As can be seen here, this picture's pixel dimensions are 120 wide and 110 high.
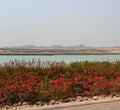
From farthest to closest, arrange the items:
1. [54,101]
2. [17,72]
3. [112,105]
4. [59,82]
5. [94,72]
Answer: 1. [94,72]
2. [17,72]
3. [59,82]
4. [54,101]
5. [112,105]

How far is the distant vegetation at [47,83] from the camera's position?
916cm

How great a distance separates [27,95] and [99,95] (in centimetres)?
226

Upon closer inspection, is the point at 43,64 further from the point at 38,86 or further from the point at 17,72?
the point at 38,86

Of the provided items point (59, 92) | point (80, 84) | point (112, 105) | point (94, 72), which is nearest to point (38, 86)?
point (59, 92)

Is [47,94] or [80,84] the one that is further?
[80,84]

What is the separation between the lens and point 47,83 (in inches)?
437

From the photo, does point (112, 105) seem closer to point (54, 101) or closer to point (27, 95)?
point (54, 101)

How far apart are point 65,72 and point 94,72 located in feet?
3.84

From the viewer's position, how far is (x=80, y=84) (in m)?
11.0

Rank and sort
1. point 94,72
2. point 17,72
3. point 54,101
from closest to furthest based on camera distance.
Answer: point 54,101, point 17,72, point 94,72

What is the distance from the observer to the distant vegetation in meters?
9.16

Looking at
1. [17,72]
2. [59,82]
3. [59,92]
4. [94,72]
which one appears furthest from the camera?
[94,72]

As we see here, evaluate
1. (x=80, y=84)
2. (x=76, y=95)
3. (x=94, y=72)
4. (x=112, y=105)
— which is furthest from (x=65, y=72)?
(x=112, y=105)

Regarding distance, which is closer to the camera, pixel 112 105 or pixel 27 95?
pixel 112 105
